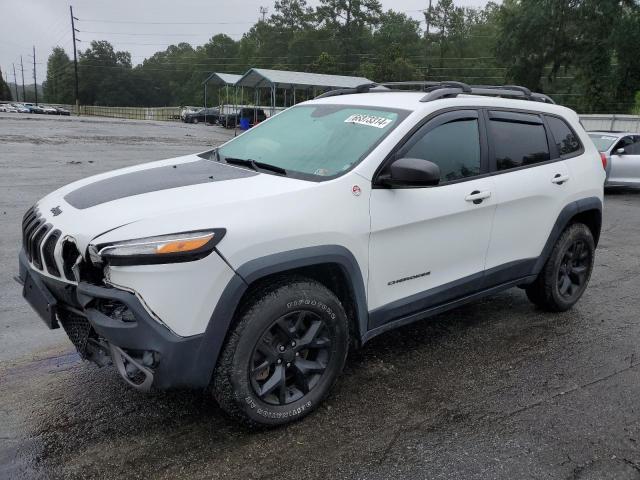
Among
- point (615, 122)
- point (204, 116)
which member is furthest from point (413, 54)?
→ point (615, 122)

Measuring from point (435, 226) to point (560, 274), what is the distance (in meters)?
1.90

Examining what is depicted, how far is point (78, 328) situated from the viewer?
9.58ft

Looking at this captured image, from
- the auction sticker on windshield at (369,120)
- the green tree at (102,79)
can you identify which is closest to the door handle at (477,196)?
the auction sticker on windshield at (369,120)

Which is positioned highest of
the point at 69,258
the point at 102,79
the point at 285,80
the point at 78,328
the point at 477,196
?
the point at 102,79

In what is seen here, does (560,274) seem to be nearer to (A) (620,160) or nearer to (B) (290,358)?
(B) (290,358)

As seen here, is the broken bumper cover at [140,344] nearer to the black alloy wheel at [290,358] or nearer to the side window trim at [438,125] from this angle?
the black alloy wheel at [290,358]

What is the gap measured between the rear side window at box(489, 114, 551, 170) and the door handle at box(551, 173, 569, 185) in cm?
16

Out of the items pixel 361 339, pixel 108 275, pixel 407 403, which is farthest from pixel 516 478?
pixel 108 275

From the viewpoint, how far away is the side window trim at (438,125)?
339cm

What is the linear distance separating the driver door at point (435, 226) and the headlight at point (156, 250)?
3.55ft

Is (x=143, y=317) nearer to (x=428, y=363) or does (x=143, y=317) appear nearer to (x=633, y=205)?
(x=428, y=363)

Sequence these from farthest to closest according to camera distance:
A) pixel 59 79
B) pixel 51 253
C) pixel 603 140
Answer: pixel 59 79
pixel 603 140
pixel 51 253

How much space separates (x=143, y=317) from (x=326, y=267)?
1.05 m

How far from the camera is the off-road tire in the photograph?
15.4 ft
